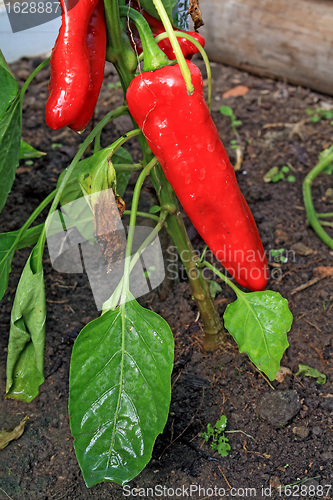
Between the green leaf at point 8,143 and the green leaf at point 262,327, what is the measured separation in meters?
0.51

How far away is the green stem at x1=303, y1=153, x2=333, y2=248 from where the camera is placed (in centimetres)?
156

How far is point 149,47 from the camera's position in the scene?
2.84 ft

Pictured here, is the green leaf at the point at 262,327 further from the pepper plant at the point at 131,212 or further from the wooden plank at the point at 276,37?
the wooden plank at the point at 276,37

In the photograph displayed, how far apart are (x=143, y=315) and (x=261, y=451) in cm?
43

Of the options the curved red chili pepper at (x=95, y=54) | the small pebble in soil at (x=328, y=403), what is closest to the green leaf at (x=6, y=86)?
the curved red chili pepper at (x=95, y=54)

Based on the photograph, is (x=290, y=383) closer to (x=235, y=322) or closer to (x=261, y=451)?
(x=261, y=451)

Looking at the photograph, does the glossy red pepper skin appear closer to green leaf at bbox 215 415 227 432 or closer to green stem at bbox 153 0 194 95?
green stem at bbox 153 0 194 95

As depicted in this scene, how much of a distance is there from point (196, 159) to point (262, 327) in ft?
1.15

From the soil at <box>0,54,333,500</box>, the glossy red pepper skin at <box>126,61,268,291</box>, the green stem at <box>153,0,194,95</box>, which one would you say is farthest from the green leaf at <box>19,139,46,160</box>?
the green stem at <box>153,0,194,95</box>

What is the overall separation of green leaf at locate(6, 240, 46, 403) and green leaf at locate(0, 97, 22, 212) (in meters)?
0.14

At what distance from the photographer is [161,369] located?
95cm

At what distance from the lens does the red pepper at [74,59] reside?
0.85 meters

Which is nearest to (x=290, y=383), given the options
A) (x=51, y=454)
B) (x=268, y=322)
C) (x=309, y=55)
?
(x=268, y=322)

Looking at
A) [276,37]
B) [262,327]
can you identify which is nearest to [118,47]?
[262,327]
